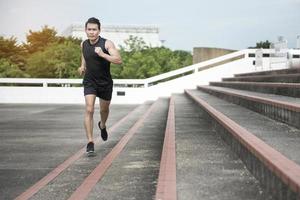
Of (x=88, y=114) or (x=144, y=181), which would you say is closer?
(x=144, y=181)

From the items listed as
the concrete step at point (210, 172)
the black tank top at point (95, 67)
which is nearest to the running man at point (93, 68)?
Result: the black tank top at point (95, 67)

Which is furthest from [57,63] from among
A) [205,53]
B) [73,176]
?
[73,176]

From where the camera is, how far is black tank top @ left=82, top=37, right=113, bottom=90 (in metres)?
6.14

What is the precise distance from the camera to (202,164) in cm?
454

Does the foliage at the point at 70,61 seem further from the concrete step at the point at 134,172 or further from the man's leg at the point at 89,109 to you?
the man's leg at the point at 89,109

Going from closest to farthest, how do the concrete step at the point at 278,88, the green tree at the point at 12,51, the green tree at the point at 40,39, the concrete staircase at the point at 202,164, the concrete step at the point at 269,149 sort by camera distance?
the concrete step at the point at 269,149 → the concrete staircase at the point at 202,164 → the concrete step at the point at 278,88 → the green tree at the point at 12,51 → the green tree at the point at 40,39

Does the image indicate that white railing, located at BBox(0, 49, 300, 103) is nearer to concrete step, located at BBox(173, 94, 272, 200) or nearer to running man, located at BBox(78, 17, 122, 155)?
concrete step, located at BBox(173, 94, 272, 200)

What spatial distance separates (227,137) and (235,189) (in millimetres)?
1798

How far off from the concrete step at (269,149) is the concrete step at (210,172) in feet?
0.28

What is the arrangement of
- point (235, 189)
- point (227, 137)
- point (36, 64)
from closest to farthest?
point (235, 189) < point (227, 137) < point (36, 64)

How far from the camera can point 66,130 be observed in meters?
10.6

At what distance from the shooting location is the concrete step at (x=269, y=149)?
2.99 m

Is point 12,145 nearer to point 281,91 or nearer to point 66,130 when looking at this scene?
point 66,130

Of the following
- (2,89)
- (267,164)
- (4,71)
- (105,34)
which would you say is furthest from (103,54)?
(105,34)
